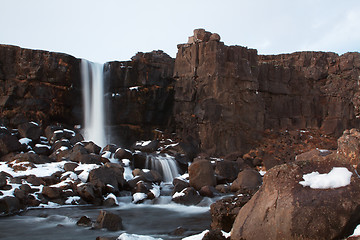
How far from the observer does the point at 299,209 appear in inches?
262

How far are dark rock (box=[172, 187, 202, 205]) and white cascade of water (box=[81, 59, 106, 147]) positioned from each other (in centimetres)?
1394

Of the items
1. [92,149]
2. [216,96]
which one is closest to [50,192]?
[92,149]

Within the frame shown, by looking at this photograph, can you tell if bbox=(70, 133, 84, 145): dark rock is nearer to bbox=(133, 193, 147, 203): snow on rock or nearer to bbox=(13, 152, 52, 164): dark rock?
bbox=(13, 152, 52, 164): dark rock

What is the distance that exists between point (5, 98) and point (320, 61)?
106ft

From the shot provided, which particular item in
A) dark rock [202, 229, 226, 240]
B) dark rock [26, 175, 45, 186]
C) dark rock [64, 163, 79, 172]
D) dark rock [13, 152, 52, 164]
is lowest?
dark rock [26, 175, 45, 186]

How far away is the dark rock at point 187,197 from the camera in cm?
1584

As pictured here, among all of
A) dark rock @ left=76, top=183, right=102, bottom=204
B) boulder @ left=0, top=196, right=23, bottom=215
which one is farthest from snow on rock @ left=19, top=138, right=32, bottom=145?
boulder @ left=0, top=196, right=23, bottom=215

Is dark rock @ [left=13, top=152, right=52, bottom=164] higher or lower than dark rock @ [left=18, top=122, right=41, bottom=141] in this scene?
lower

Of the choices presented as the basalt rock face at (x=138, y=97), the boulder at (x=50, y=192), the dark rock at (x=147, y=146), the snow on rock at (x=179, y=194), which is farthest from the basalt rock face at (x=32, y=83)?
the snow on rock at (x=179, y=194)

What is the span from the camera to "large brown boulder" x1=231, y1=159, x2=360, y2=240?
21.1 feet

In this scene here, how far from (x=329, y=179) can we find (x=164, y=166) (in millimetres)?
16119

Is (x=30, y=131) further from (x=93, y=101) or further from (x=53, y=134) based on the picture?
(x=93, y=101)

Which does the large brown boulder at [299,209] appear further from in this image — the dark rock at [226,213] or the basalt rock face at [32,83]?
the basalt rock face at [32,83]

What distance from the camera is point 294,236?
6.48m
